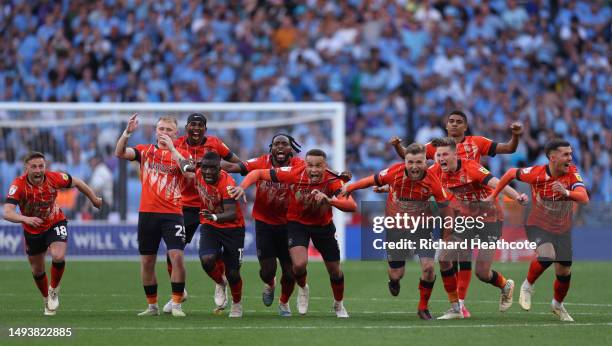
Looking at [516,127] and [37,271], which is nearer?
[516,127]

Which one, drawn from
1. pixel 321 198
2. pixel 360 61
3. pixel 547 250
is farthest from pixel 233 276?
pixel 360 61

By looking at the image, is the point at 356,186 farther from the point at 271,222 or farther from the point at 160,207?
the point at 160,207

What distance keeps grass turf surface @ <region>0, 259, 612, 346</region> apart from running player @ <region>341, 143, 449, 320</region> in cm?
46

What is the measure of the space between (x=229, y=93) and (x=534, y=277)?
49.1 feet

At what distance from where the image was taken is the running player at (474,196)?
588 inches

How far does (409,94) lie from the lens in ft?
87.9

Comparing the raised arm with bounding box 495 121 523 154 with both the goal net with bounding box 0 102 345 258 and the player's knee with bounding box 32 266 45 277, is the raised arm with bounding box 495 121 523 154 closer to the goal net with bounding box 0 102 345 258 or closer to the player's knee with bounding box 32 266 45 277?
the player's knee with bounding box 32 266 45 277

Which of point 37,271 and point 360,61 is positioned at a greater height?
point 360,61

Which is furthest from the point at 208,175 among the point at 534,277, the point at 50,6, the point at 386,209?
the point at 50,6

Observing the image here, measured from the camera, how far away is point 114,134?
25875mm

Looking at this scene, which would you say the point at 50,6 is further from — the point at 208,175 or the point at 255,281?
the point at 208,175

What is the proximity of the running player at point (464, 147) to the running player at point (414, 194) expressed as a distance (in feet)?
1.73

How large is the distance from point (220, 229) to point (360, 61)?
15119mm

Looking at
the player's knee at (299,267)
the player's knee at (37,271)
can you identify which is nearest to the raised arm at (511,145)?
the player's knee at (299,267)
